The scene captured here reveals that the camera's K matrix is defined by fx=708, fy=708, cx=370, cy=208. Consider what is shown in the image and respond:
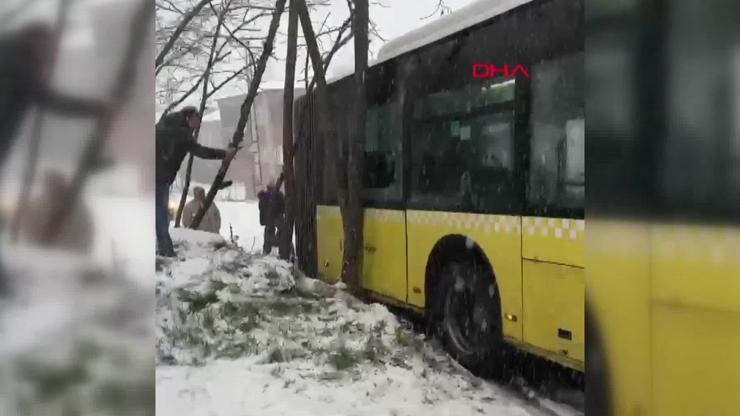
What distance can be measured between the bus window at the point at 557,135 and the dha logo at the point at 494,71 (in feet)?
0.31

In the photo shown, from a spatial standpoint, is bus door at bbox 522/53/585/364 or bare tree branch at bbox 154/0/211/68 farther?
bus door at bbox 522/53/585/364

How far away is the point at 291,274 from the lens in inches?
173

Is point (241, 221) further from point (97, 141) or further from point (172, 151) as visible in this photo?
point (97, 141)

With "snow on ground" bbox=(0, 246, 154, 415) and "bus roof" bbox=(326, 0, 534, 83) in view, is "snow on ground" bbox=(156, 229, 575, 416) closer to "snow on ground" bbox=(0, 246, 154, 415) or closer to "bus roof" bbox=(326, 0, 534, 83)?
"snow on ground" bbox=(0, 246, 154, 415)

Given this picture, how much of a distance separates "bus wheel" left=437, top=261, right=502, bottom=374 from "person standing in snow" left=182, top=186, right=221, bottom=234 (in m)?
1.51

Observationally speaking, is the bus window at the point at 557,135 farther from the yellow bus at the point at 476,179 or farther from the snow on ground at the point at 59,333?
the snow on ground at the point at 59,333

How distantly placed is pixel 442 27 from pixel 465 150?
710 mm

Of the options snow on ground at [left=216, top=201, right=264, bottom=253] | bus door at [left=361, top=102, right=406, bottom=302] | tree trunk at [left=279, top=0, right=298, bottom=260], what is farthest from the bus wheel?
snow on ground at [left=216, top=201, right=264, bottom=253]

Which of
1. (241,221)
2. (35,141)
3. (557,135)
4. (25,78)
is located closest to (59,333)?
(35,141)

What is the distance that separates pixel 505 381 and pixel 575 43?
188 centimetres

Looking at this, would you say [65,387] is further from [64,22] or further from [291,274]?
[291,274]

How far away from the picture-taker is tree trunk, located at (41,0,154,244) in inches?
68.1

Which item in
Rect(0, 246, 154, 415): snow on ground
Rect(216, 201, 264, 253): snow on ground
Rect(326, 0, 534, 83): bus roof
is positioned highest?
Rect(326, 0, 534, 83): bus roof

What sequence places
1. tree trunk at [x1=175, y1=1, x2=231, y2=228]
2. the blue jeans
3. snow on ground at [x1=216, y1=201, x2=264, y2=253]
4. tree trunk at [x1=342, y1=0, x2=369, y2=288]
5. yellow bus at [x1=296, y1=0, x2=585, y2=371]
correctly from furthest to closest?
tree trunk at [x1=342, y1=0, x2=369, y2=288], snow on ground at [x1=216, y1=201, x2=264, y2=253], yellow bus at [x1=296, y1=0, x2=585, y2=371], tree trunk at [x1=175, y1=1, x2=231, y2=228], the blue jeans
